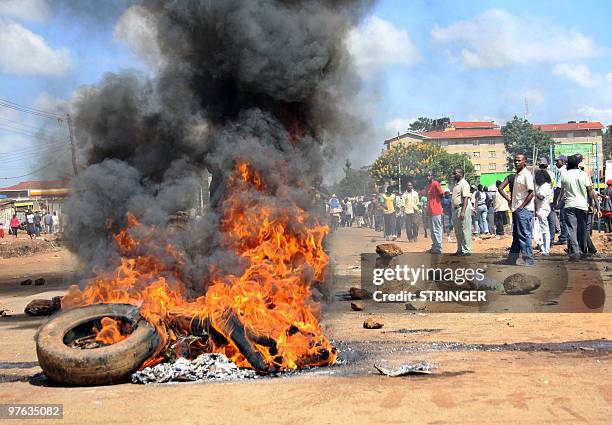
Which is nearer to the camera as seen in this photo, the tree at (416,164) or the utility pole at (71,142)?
the utility pole at (71,142)

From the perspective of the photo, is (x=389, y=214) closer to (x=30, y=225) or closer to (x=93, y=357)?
(x=93, y=357)

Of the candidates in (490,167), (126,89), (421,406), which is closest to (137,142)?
(126,89)

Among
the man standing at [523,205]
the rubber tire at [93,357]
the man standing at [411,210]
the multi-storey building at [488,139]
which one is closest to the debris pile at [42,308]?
the rubber tire at [93,357]

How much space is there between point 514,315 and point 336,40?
445 centimetres

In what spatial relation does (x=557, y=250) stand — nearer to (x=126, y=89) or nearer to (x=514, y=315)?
(x=514, y=315)

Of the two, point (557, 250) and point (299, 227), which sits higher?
point (299, 227)

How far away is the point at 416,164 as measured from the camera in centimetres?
5597

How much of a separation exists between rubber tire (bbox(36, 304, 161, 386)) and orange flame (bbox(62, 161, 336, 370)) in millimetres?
201

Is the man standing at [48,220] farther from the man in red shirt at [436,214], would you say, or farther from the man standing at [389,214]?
the man in red shirt at [436,214]

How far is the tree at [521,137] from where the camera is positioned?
2547 inches

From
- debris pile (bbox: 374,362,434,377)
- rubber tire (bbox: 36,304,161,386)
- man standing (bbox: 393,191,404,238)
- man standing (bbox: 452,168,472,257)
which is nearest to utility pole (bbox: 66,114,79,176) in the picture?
rubber tire (bbox: 36,304,161,386)

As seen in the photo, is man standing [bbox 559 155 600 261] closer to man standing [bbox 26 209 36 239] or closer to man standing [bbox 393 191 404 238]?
man standing [bbox 393 191 404 238]

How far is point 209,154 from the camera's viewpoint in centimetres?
848

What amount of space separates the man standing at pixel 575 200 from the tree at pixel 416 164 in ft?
113
